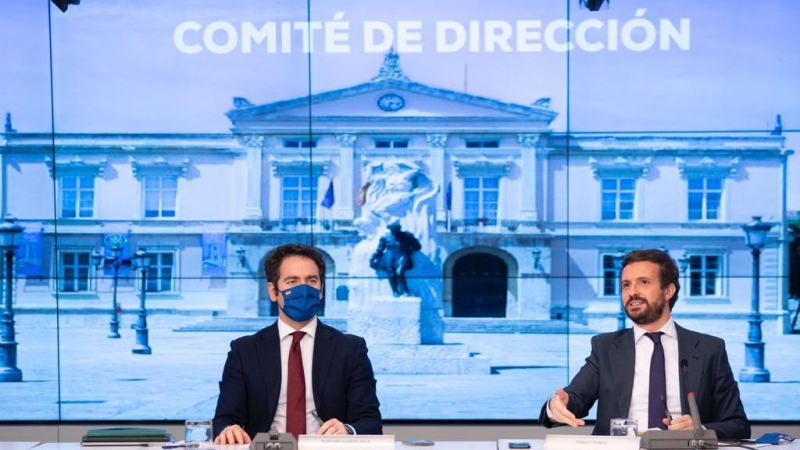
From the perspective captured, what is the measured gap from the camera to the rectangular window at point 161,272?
7.62m

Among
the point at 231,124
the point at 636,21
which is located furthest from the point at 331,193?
the point at 636,21

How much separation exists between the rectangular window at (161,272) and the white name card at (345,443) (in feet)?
14.3

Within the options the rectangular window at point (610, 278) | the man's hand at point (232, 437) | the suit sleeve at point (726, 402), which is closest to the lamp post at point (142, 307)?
the rectangular window at point (610, 278)

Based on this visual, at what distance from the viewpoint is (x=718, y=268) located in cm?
755

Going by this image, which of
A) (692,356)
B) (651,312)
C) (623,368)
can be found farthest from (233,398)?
(692,356)

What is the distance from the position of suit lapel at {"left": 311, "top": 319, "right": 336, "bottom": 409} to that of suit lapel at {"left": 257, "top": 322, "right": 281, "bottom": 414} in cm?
Result: 12

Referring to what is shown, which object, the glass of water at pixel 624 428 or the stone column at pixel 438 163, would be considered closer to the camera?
the glass of water at pixel 624 428

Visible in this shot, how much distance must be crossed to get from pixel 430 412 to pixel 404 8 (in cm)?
261

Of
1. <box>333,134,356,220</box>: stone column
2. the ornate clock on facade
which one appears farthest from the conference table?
the ornate clock on facade

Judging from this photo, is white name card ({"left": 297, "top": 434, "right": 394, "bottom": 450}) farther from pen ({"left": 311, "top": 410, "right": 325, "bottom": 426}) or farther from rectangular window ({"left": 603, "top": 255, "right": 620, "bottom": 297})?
rectangular window ({"left": 603, "top": 255, "right": 620, "bottom": 297})

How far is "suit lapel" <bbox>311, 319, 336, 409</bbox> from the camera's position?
396 cm

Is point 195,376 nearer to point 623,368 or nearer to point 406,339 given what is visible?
point 406,339

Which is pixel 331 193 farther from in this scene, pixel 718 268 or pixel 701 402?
pixel 701 402

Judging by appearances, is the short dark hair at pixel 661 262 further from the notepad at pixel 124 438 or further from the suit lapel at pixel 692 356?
the notepad at pixel 124 438
